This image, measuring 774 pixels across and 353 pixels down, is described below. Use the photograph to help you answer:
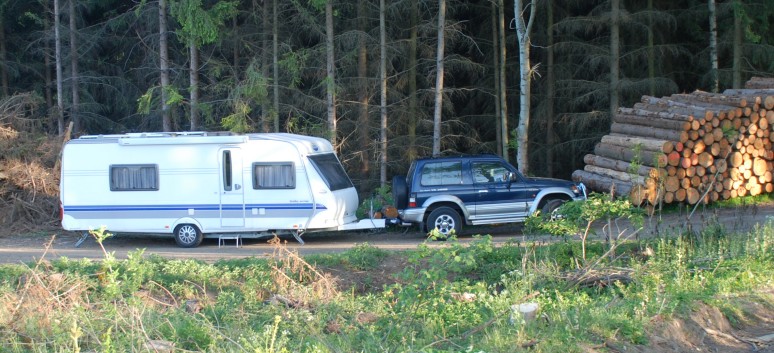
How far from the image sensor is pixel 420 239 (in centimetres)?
1691

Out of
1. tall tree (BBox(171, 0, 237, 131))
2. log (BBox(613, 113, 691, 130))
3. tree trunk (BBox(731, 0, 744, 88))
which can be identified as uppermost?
tall tree (BBox(171, 0, 237, 131))

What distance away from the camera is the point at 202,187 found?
54.4 ft

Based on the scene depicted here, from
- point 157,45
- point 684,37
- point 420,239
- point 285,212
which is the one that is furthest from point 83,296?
point 684,37

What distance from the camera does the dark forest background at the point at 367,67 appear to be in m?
22.2

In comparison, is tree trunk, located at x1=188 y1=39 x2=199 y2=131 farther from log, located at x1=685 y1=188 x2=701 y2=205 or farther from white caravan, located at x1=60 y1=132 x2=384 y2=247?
log, located at x1=685 y1=188 x2=701 y2=205

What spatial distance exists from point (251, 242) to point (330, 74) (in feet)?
19.8

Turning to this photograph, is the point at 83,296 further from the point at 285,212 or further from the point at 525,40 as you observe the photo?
the point at 525,40

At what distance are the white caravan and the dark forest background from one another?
4.72 m

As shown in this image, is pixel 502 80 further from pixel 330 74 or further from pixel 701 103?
pixel 701 103

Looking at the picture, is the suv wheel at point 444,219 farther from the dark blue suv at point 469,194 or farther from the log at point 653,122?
the log at point 653,122

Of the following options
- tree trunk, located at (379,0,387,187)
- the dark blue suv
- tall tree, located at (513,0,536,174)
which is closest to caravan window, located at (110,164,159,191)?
the dark blue suv

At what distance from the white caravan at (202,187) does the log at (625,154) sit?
635 cm

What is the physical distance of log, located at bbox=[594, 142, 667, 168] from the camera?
17.1m

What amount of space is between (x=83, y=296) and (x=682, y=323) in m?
7.59
